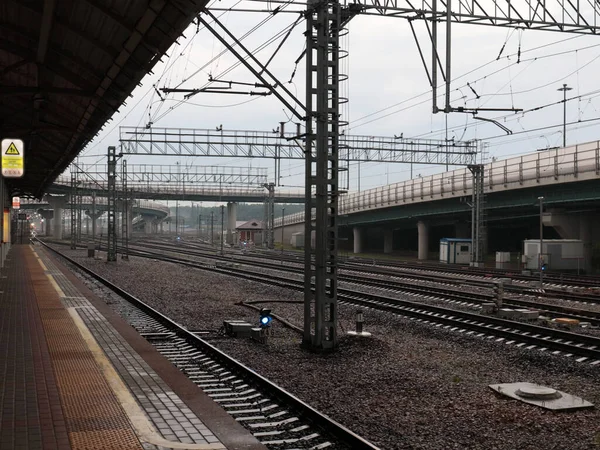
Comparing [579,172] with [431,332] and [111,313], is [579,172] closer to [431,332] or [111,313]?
[431,332]

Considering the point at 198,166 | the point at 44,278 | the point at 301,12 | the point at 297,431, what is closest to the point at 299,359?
the point at 297,431

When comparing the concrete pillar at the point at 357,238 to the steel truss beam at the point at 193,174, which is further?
the steel truss beam at the point at 193,174

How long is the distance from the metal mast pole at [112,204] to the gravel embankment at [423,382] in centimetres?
2499

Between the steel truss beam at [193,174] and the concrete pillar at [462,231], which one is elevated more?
the steel truss beam at [193,174]

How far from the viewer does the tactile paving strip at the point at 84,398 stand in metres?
6.74

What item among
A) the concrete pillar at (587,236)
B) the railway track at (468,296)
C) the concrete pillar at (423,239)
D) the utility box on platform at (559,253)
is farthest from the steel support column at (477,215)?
the concrete pillar at (423,239)

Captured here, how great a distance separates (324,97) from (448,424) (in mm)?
6987

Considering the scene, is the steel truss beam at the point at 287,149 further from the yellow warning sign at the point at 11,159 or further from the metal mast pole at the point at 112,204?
the yellow warning sign at the point at 11,159

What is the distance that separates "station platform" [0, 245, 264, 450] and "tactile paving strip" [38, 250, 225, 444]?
1 cm

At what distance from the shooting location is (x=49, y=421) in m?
7.27

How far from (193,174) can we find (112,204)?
55.0 m

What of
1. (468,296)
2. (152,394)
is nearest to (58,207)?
(468,296)

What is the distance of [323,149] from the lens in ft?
41.9

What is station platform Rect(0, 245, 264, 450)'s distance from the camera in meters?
6.84
